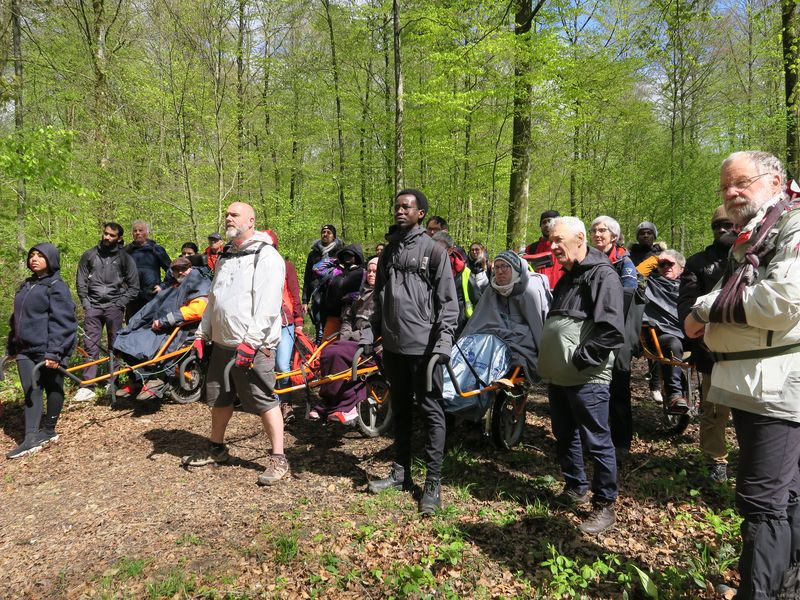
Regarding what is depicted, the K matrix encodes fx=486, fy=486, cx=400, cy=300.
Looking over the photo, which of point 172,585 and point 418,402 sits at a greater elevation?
point 418,402

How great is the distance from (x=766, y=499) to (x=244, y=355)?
331 cm

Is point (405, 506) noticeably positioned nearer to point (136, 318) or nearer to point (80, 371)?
point (136, 318)

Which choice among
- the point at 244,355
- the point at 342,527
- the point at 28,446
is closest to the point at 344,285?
the point at 244,355

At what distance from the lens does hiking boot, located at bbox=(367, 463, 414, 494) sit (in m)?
3.86

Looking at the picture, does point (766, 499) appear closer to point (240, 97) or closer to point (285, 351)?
point (285, 351)

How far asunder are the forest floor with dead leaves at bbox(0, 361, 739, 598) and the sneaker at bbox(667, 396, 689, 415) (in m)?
0.31

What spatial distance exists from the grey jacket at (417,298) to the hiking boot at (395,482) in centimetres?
102

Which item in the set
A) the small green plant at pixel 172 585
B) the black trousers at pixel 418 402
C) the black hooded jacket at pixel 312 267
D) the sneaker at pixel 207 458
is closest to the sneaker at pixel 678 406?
the black trousers at pixel 418 402

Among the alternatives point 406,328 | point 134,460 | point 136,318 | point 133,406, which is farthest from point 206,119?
point 406,328

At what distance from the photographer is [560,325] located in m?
3.33

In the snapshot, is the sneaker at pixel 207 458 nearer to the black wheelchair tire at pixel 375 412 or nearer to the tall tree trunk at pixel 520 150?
the black wheelchair tire at pixel 375 412

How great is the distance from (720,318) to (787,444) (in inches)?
22.9

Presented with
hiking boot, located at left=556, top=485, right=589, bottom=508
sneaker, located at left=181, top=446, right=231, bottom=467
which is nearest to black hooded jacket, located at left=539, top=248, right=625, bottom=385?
hiking boot, located at left=556, top=485, right=589, bottom=508

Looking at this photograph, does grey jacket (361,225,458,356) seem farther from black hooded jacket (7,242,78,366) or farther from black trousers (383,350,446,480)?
black hooded jacket (7,242,78,366)
